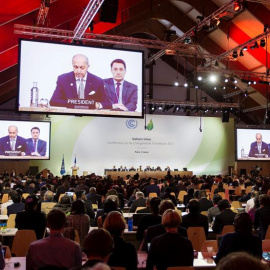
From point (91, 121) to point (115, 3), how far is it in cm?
1324

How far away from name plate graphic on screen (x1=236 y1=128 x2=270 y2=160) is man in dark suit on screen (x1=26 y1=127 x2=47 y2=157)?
34.8ft

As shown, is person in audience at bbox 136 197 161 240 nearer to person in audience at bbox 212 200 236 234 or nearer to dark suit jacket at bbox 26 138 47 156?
person in audience at bbox 212 200 236 234

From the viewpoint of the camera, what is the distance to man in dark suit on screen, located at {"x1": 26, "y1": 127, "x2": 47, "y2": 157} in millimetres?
18188

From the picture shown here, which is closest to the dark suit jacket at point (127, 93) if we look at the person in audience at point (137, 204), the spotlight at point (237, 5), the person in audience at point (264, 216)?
the person in audience at point (137, 204)

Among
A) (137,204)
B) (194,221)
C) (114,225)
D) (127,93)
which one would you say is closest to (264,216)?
(194,221)

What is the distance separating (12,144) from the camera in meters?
17.9

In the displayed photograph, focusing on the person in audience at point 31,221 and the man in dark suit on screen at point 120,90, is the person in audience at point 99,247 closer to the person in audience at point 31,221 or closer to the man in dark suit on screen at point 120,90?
the person in audience at point 31,221

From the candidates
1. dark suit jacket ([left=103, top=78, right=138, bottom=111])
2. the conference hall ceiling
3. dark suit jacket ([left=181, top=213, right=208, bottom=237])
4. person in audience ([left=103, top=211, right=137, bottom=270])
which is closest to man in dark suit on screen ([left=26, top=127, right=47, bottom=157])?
the conference hall ceiling

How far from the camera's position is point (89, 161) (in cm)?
2291

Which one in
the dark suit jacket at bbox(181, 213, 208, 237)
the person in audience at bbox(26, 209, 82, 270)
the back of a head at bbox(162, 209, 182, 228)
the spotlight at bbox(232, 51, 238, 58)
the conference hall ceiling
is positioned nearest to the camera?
the person in audience at bbox(26, 209, 82, 270)

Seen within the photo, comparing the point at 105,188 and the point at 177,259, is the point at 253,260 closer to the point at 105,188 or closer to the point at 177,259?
the point at 177,259

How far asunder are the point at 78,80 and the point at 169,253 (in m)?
7.43

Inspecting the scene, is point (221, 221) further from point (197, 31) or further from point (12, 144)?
point (12, 144)

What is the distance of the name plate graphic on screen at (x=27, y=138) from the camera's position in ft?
58.8
